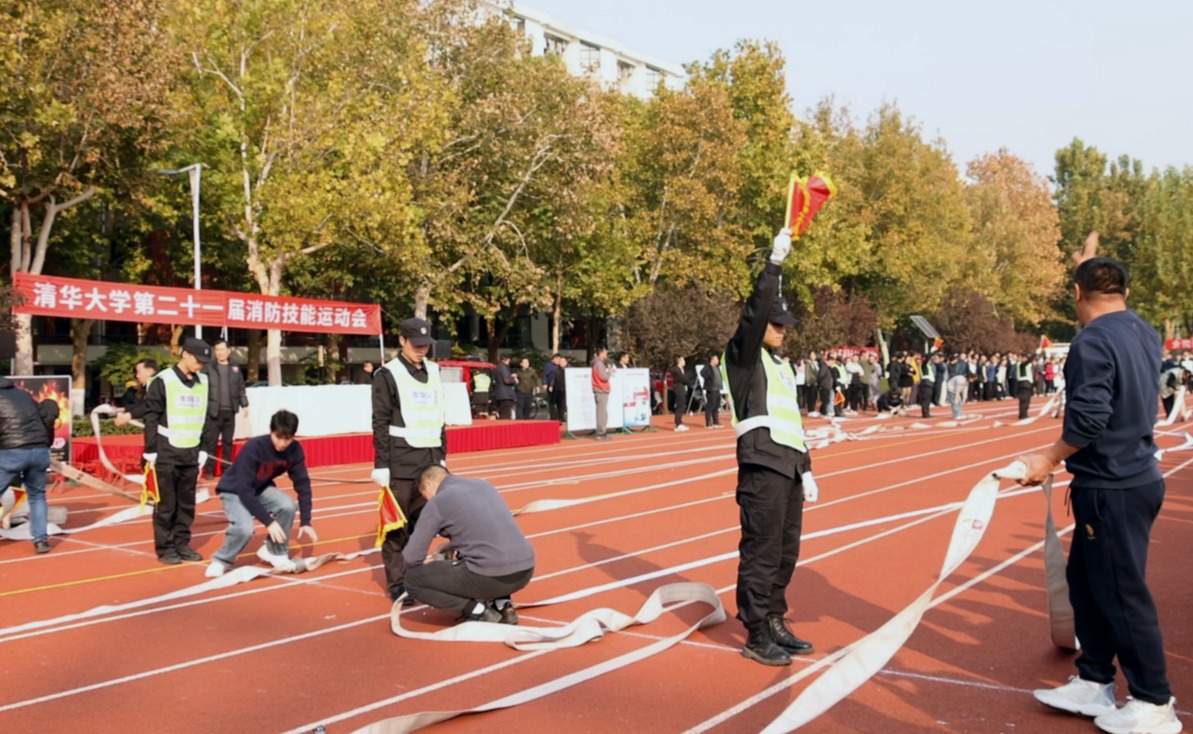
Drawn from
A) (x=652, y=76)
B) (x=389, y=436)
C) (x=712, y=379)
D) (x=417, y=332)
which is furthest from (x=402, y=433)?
(x=652, y=76)

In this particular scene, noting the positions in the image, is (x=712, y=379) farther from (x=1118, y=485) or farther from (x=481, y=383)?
(x=1118, y=485)

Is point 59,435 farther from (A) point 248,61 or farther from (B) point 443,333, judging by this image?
(B) point 443,333

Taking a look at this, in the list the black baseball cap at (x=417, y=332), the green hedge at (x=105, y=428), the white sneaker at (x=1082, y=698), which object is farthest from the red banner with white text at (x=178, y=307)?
the white sneaker at (x=1082, y=698)

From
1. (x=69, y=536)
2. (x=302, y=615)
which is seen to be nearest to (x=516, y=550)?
(x=302, y=615)

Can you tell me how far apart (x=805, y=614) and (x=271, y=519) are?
4.25 meters

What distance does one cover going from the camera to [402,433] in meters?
8.42

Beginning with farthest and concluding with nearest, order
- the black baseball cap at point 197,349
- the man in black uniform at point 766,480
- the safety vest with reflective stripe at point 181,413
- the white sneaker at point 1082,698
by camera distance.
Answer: the black baseball cap at point 197,349
the safety vest with reflective stripe at point 181,413
the man in black uniform at point 766,480
the white sneaker at point 1082,698

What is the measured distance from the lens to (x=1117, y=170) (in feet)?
286

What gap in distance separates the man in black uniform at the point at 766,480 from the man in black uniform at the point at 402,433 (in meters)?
2.55

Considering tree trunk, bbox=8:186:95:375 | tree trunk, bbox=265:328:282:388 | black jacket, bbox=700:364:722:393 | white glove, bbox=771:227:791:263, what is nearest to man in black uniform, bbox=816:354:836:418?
black jacket, bbox=700:364:722:393

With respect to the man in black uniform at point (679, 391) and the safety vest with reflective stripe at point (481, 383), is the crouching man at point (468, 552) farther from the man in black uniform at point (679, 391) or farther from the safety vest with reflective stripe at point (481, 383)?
the safety vest with reflective stripe at point (481, 383)

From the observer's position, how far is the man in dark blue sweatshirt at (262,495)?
9.42m

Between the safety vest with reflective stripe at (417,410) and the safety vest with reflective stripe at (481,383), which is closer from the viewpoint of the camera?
the safety vest with reflective stripe at (417,410)

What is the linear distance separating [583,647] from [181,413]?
195 inches
